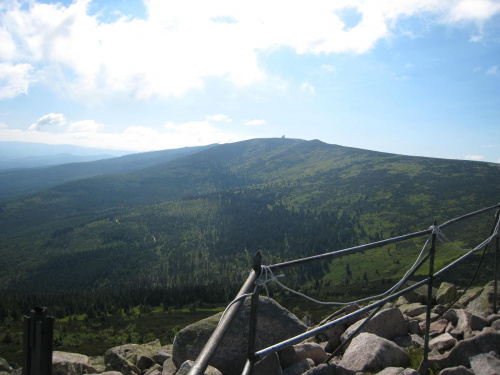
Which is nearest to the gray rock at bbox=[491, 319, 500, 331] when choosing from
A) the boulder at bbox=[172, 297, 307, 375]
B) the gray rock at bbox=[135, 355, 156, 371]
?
the boulder at bbox=[172, 297, 307, 375]

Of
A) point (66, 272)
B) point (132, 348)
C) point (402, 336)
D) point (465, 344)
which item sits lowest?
point (66, 272)

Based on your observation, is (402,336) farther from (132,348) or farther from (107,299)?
(107,299)

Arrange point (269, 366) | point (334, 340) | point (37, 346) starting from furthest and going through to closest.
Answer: point (334, 340) < point (269, 366) < point (37, 346)

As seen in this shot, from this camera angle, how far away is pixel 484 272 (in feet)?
284

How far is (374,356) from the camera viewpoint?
7.40 meters

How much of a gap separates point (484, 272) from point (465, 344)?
3989 inches

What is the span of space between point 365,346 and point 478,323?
9.48ft

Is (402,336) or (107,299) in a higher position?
(402,336)

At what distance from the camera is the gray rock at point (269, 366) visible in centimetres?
825

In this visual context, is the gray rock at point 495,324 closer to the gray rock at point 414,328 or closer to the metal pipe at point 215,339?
the gray rock at point 414,328

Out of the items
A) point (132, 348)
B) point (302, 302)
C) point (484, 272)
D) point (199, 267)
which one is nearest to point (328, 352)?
point (132, 348)

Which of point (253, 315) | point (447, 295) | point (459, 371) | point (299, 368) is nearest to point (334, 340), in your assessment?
point (299, 368)

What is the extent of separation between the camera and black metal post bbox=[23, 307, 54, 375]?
319 centimetres

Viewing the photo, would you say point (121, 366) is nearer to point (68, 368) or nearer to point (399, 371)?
point (68, 368)
